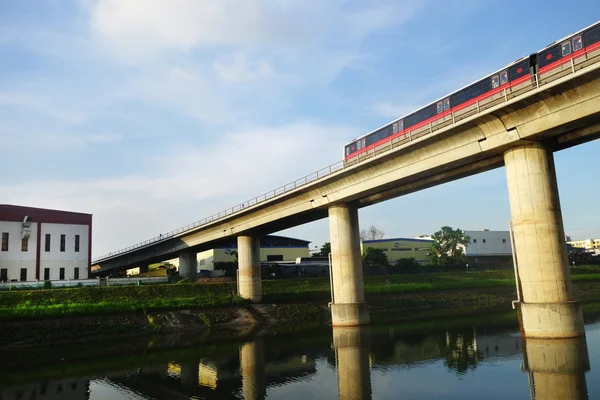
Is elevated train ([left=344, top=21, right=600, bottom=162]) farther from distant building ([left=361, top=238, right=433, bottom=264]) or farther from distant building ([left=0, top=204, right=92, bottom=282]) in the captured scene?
distant building ([left=361, top=238, right=433, bottom=264])

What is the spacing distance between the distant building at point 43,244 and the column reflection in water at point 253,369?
38.9m

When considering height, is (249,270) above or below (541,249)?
above

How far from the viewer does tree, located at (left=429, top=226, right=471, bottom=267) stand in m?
102

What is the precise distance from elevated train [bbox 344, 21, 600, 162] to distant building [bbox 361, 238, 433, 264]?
64896 mm

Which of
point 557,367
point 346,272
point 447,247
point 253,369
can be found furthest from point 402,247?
point 557,367

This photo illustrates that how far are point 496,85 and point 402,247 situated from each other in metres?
82.4

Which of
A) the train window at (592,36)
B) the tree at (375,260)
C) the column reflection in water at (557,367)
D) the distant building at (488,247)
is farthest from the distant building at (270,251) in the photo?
the train window at (592,36)

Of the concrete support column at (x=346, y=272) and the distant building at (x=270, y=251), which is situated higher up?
the distant building at (x=270, y=251)

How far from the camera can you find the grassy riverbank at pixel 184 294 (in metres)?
49.1

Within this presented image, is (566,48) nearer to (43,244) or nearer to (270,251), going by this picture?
(43,244)

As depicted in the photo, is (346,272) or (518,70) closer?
(518,70)

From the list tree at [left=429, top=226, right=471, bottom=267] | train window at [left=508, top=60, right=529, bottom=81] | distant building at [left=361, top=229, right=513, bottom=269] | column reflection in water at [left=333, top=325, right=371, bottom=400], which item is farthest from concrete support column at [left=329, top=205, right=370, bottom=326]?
distant building at [left=361, top=229, right=513, bottom=269]

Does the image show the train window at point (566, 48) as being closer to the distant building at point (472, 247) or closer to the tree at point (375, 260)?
the tree at point (375, 260)

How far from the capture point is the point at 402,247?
379ft
